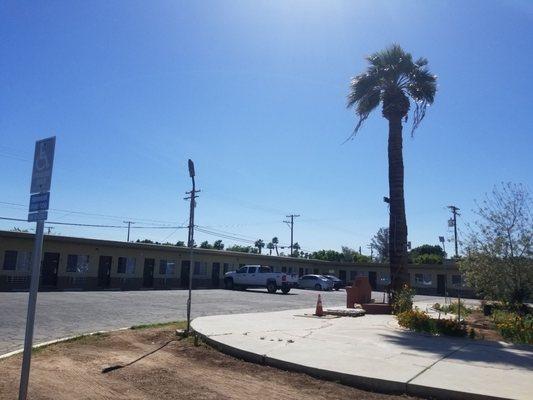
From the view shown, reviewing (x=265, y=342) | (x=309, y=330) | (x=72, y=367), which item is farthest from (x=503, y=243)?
(x=72, y=367)

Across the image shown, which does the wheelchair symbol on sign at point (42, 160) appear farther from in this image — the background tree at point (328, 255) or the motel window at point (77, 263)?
the background tree at point (328, 255)

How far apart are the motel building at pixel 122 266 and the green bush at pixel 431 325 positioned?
37.8ft

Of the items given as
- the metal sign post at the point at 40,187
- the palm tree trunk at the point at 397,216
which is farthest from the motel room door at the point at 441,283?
the metal sign post at the point at 40,187

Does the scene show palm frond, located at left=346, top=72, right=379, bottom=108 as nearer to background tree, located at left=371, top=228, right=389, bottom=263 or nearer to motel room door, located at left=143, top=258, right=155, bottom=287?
motel room door, located at left=143, top=258, right=155, bottom=287

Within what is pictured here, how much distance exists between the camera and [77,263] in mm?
33969

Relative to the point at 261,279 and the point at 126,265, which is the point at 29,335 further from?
the point at 126,265

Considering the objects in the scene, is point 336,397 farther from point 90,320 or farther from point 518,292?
point 518,292

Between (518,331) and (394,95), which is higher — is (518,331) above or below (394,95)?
below

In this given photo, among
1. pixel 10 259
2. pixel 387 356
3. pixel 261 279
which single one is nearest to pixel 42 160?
pixel 387 356

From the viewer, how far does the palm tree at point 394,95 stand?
62.2 feet

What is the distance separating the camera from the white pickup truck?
118ft

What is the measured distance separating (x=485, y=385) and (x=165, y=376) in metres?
4.38

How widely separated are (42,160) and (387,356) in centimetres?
618

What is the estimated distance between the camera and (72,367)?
7879mm
